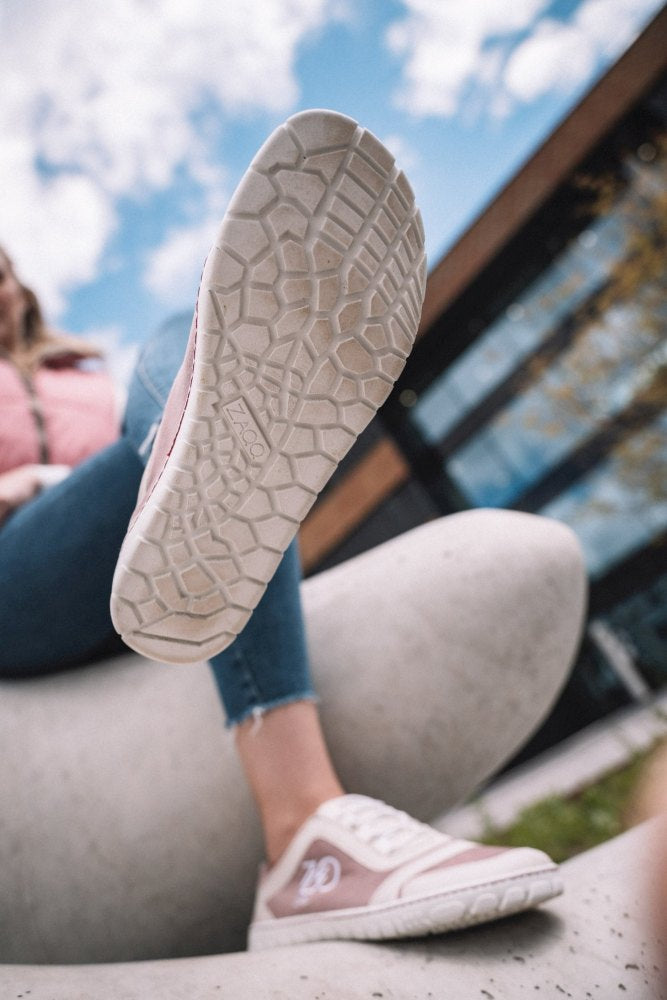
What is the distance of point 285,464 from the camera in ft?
1.62

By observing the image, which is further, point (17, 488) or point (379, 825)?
point (17, 488)

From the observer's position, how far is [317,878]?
1.72ft

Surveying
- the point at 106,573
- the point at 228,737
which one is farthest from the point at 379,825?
the point at 106,573

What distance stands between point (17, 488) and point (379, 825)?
0.51m

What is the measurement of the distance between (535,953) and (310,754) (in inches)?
8.9

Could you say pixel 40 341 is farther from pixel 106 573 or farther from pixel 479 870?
pixel 479 870

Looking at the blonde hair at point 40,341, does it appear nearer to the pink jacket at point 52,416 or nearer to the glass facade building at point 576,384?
the pink jacket at point 52,416

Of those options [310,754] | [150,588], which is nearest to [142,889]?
[310,754]

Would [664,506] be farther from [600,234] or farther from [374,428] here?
[374,428]

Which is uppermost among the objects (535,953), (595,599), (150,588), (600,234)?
(600,234)

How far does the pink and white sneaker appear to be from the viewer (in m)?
0.43

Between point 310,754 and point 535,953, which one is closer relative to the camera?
point 535,953

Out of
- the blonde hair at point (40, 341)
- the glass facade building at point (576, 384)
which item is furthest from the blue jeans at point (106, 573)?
the glass facade building at point (576, 384)

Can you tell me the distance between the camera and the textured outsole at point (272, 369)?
0.45 metres
